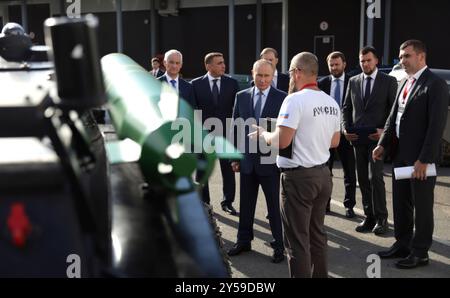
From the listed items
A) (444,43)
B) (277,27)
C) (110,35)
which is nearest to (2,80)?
(444,43)

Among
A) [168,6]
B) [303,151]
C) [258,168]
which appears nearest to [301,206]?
[303,151]

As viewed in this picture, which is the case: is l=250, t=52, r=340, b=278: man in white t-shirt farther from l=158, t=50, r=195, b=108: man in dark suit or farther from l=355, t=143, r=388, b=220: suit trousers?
l=158, t=50, r=195, b=108: man in dark suit

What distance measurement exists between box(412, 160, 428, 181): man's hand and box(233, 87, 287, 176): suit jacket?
123 cm

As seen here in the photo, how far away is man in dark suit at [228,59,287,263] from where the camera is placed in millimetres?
5129

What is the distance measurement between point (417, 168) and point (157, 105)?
9.75ft

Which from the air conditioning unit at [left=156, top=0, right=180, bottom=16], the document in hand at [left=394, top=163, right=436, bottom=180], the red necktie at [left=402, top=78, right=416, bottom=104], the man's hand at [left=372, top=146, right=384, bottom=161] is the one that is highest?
the air conditioning unit at [left=156, top=0, right=180, bottom=16]

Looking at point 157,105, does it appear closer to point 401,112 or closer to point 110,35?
point 401,112

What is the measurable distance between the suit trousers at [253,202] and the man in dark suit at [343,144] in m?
1.62

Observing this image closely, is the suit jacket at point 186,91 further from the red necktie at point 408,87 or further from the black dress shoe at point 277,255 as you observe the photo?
the red necktie at point 408,87

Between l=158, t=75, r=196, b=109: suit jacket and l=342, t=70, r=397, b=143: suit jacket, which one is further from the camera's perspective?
l=158, t=75, r=196, b=109: suit jacket

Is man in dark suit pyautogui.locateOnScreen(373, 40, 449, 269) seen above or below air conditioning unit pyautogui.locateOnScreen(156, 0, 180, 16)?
below

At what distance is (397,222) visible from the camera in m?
5.14

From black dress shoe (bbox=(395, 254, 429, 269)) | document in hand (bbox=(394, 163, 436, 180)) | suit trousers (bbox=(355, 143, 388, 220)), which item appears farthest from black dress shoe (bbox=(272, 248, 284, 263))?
suit trousers (bbox=(355, 143, 388, 220))

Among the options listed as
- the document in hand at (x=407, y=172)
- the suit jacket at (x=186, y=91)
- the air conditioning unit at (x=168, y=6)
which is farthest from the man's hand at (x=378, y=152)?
the air conditioning unit at (x=168, y=6)
